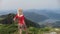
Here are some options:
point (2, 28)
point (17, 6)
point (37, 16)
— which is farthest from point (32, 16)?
point (2, 28)

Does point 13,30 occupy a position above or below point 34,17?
below

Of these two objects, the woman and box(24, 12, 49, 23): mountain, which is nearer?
the woman

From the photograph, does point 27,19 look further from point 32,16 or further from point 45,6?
point 45,6

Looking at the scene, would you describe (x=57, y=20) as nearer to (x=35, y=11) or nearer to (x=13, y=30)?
(x=35, y=11)

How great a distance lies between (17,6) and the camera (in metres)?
2.19

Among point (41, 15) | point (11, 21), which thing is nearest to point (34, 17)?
point (41, 15)

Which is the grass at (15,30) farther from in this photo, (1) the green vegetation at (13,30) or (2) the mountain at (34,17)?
(2) the mountain at (34,17)

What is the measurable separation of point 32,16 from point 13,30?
0.25m

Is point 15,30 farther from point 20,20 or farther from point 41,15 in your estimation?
point 41,15

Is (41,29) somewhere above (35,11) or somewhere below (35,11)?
below

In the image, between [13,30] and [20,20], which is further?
[13,30]

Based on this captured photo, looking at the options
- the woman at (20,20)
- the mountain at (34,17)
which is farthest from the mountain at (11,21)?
the woman at (20,20)

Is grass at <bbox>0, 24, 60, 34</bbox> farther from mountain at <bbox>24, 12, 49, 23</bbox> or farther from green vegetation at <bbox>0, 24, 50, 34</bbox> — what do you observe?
mountain at <bbox>24, 12, 49, 23</bbox>

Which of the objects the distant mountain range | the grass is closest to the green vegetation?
the grass
